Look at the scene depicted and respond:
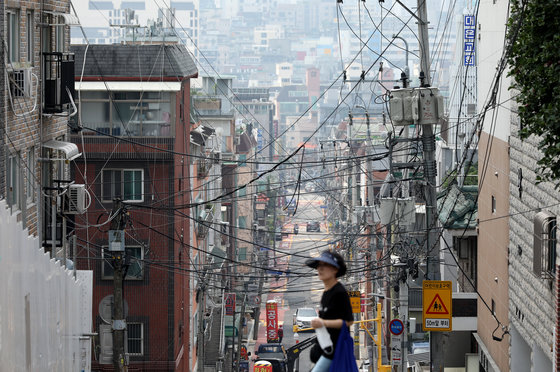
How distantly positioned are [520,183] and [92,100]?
23.1 m

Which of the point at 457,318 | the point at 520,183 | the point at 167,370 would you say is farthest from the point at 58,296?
the point at 167,370

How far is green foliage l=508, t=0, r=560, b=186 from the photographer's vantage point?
1216cm

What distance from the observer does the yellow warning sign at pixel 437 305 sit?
66.3 feet

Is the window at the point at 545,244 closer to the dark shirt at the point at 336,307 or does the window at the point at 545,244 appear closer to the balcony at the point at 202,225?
the dark shirt at the point at 336,307

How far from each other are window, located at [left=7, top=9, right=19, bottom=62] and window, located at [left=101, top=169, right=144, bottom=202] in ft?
68.6

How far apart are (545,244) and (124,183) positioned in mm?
24453

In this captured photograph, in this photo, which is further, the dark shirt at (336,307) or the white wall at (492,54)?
the white wall at (492,54)

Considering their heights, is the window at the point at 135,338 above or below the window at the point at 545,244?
below

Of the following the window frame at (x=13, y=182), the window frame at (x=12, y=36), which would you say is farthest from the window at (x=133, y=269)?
the window frame at (x=12, y=36)

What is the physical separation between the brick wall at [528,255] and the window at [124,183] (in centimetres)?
2044

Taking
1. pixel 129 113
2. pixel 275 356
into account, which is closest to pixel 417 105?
pixel 129 113

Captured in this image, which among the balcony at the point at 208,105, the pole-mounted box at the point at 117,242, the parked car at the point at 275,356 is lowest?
the parked car at the point at 275,356

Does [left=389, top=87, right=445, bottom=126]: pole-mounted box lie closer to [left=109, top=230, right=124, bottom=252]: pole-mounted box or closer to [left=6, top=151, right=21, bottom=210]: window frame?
[left=6, top=151, right=21, bottom=210]: window frame

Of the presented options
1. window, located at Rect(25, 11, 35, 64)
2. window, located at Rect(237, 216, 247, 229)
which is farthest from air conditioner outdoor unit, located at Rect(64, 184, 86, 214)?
window, located at Rect(237, 216, 247, 229)
